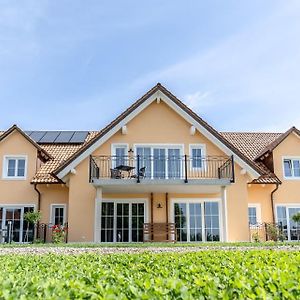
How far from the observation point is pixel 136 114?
21.5 meters

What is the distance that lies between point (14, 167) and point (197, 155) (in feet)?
33.5

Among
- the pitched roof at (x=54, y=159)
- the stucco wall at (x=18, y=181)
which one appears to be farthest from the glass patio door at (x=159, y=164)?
the stucco wall at (x=18, y=181)

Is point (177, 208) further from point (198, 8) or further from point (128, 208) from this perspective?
point (198, 8)

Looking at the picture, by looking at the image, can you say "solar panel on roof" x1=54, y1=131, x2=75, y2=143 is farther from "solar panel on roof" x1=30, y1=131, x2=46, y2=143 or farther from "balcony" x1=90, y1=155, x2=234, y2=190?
"balcony" x1=90, y1=155, x2=234, y2=190

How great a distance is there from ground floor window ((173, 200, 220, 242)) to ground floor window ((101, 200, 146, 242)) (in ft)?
6.03

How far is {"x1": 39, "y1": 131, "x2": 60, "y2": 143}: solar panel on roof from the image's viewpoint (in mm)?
26656

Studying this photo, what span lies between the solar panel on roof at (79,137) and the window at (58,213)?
212 inches

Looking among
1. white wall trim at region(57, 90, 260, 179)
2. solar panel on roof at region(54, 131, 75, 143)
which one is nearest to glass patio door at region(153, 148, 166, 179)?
white wall trim at region(57, 90, 260, 179)

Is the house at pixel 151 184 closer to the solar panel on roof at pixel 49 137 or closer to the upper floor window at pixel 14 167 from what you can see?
the upper floor window at pixel 14 167

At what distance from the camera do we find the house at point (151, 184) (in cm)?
2017

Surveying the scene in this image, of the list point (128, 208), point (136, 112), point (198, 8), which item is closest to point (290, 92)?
point (198, 8)

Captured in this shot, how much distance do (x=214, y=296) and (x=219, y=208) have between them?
58.0ft

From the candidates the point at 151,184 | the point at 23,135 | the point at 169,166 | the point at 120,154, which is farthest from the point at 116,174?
the point at 23,135

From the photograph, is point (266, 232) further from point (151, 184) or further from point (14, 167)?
point (14, 167)
